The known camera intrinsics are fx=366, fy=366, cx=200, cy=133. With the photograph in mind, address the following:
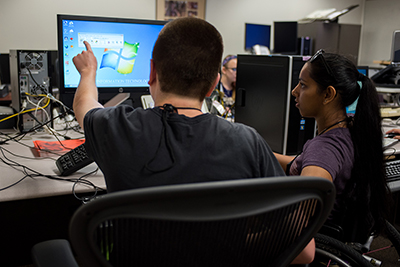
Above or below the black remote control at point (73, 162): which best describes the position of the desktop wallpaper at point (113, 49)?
above

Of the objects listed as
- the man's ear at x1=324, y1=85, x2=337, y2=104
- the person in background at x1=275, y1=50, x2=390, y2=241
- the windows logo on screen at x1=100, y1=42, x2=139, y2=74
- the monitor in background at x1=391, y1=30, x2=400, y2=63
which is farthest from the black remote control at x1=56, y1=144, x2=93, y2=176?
the monitor in background at x1=391, y1=30, x2=400, y2=63

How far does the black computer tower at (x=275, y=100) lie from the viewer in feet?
5.57

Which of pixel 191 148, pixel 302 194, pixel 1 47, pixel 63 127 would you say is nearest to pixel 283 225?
pixel 302 194

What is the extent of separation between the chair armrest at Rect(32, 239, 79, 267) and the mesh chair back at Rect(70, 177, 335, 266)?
0.84ft

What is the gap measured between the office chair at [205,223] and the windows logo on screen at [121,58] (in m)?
1.32

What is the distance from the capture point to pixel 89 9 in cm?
488

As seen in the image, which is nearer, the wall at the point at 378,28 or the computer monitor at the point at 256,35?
the computer monitor at the point at 256,35

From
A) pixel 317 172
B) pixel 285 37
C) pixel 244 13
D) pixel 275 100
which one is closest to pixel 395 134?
pixel 275 100

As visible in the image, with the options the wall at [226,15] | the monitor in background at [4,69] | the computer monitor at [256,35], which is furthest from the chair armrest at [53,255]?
the computer monitor at [256,35]

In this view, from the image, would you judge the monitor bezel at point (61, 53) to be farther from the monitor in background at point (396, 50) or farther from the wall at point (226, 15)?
the wall at point (226, 15)

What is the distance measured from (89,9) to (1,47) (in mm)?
1202

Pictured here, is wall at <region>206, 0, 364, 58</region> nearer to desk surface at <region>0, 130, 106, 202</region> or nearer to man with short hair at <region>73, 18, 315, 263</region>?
desk surface at <region>0, 130, 106, 202</region>

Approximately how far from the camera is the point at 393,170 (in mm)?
1805

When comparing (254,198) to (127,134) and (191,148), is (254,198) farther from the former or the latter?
(127,134)
